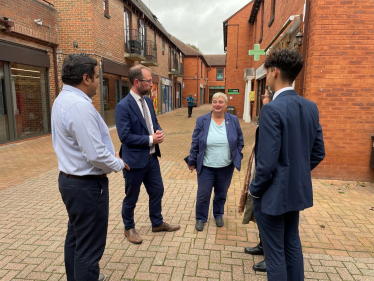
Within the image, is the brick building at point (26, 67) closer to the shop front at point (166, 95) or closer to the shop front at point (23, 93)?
the shop front at point (23, 93)

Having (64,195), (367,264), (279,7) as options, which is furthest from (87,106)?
(279,7)

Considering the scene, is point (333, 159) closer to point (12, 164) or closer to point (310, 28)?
point (310, 28)

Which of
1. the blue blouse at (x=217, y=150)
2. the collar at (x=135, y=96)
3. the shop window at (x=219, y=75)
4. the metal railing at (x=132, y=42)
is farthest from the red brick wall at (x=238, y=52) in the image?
the shop window at (x=219, y=75)

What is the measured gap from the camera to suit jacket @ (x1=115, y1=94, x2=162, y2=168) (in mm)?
2859

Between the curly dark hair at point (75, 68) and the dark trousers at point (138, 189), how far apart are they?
1.29 meters

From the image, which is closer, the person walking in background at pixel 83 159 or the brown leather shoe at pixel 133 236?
the person walking in background at pixel 83 159

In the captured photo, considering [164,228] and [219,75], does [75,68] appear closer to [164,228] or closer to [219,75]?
[164,228]

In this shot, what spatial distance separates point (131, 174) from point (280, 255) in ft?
5.61

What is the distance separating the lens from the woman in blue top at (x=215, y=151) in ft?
10.8

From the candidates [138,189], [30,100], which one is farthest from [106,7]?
[138,189]

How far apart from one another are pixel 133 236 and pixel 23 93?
8.74m

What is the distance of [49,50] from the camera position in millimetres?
10555

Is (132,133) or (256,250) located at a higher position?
(132,133)

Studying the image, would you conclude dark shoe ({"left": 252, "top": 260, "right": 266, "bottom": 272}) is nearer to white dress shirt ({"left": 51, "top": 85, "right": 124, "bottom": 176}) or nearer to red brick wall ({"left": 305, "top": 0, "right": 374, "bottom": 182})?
white dress shirt ({"left": 51, "top": 85, "right": 124, "bottom": 176})
